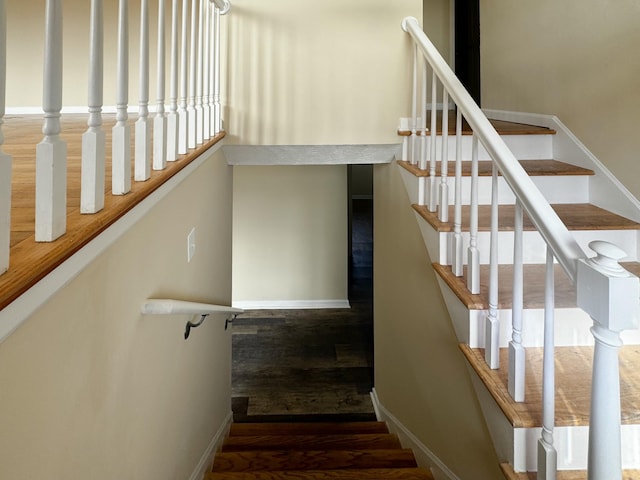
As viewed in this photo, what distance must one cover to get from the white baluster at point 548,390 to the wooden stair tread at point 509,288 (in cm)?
56

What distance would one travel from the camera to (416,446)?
2.99m

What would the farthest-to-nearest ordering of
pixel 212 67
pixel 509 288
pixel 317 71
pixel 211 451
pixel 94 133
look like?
pixel 317 71 → pixel 211 451 → pixel 212 67 → pixel 509 288 → pixel 94 133

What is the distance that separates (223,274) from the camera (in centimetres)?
339

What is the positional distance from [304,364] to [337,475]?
2848 mm

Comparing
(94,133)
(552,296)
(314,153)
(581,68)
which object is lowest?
(552,296)

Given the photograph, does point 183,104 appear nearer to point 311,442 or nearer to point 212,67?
point 212,67

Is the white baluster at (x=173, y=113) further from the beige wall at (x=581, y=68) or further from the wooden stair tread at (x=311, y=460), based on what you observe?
the beige wall at (x=581, y=68)

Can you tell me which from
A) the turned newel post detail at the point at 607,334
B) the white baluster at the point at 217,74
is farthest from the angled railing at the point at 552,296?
the white baluster at the point at 217,74

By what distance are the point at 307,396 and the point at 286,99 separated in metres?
2.64

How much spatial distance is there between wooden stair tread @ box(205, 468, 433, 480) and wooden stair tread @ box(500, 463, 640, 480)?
0.99 metres

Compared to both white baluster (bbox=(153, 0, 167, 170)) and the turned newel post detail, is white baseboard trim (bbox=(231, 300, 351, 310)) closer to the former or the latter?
white baluster (bbox=(153, 0, 167, 170))

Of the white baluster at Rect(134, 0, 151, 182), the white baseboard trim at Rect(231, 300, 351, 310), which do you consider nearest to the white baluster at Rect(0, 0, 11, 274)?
the white baluster at Rect(134, 0, 151, 182)

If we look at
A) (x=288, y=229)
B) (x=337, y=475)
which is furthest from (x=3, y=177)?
(x=288, y=229)

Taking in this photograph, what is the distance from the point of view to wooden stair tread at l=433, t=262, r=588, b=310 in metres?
1.99
